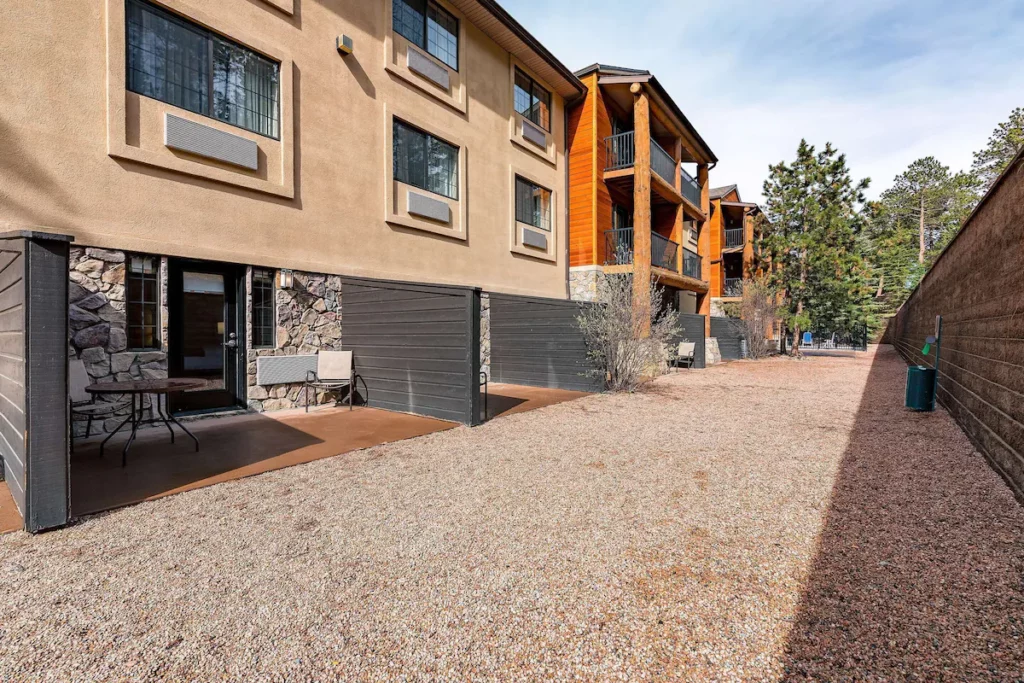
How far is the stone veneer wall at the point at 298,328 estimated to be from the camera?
7.37 metres

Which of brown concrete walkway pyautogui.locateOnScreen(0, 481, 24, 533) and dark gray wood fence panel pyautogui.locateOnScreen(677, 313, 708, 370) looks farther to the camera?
dark gray wood fence panel pyautogui.locateOnScreen(677, 313, 708, 370)

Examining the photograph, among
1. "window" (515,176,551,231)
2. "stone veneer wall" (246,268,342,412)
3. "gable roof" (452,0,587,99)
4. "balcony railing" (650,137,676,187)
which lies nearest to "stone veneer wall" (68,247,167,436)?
"stone veneer wall" (246,268,342,412)

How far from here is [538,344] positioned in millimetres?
10797

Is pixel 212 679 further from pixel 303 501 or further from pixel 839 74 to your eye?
pixel 839 74

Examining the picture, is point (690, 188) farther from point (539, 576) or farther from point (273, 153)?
point (539, 576)

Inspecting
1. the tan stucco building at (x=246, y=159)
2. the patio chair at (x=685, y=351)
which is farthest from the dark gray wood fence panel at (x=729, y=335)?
the tan stucco building at (x=246, y=159)

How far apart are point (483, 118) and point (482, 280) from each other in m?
3.97

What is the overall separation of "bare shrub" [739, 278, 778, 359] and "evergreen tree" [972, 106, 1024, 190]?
736 inches

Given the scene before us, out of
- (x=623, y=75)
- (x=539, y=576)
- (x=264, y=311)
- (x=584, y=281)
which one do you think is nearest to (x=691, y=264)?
→ (x=584, y=281)

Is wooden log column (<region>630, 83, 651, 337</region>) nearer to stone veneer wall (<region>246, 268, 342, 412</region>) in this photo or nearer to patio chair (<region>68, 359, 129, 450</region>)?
stone veneer wall (<region>246, 268, 342, 412</region>)

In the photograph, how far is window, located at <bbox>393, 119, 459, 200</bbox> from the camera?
31.1ft

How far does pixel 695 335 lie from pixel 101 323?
1599cm

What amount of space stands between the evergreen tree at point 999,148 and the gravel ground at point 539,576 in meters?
35.3

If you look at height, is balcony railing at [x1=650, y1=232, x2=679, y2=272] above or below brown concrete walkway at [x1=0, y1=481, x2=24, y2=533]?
above
